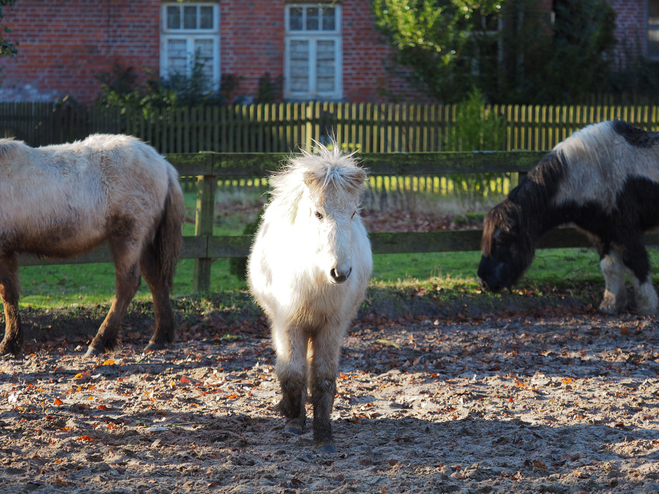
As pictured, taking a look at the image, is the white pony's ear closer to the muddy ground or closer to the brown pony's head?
the muddy ground

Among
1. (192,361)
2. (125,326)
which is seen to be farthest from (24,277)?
(192,361)

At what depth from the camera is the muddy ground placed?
140 inches

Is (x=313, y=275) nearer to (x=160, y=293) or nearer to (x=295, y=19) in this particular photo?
(x=160, y=293)

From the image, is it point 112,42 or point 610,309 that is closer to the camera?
point 610,309

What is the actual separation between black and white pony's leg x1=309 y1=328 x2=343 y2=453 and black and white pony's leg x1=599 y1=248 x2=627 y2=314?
14.1ft

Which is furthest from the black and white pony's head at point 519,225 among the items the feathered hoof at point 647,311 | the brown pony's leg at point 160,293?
the brown pony's leg at point 160,293

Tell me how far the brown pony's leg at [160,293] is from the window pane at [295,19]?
12088 millimetres

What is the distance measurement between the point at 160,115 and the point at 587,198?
10103mm

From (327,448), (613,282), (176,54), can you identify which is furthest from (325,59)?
(327,448)

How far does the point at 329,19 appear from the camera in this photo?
17438mm

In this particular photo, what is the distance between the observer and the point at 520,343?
257 inches

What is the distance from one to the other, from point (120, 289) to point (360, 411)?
8.56 ft

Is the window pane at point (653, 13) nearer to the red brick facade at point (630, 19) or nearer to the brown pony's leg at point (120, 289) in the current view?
the red brick facade at point (630, 19)

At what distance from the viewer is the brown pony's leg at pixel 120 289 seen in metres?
6.20
